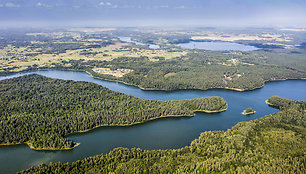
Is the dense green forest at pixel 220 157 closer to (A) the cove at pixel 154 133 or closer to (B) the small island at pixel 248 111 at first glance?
(A) the cove at pixel 154 133

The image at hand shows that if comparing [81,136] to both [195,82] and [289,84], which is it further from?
[289,84]

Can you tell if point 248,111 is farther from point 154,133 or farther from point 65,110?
point 65,110

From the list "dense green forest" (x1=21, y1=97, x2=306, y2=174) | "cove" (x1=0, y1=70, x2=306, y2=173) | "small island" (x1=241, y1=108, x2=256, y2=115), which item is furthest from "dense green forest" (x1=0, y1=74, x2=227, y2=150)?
"dense green forest" (x1=21, y1=97, x2=306, y2=174)

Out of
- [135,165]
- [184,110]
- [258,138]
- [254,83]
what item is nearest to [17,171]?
[135,165]

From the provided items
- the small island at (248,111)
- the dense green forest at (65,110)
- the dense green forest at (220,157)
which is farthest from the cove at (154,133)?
the dense green forest at (220,157)

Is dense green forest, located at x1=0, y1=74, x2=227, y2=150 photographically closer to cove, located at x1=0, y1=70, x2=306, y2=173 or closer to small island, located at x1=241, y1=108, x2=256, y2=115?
cove, located at x1=0, y1=70, x2=306, y2=173
